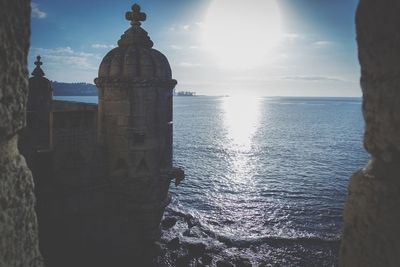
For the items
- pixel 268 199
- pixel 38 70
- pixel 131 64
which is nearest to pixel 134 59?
pixel 131 64

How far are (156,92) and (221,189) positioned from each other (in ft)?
83.5

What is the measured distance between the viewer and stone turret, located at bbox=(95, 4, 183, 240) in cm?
916

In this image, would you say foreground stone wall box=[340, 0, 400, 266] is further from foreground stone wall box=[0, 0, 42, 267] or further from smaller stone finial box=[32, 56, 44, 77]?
smaller stone finial box=[32, 56, 44, 77]

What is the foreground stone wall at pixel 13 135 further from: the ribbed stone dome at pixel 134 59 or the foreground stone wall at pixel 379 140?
the ribbed stone dome at pixel 134 59

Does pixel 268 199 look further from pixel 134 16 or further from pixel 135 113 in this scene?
pixel 134 16

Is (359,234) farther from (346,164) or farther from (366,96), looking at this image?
(346,164)

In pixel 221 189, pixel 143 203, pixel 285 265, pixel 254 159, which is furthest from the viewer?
pixel 254 159

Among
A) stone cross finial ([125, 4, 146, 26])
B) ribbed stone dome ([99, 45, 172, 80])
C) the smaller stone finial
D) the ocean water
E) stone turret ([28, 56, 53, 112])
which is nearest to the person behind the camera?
ribbed stone dome ([99, 45, 172, 80])

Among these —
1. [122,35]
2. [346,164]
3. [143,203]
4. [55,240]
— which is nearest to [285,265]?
[143,203]


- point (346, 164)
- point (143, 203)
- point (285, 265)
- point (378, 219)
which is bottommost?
point (285, 265)

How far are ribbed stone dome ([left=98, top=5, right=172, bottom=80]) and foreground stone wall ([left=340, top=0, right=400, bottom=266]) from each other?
25.5 ft

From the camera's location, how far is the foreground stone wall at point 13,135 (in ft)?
4.92

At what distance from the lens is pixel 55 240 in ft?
30.5

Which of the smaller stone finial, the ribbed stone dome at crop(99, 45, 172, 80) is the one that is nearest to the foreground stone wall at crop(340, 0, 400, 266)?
the ribbed stone dome at crop(99, 45, 172, 80)
